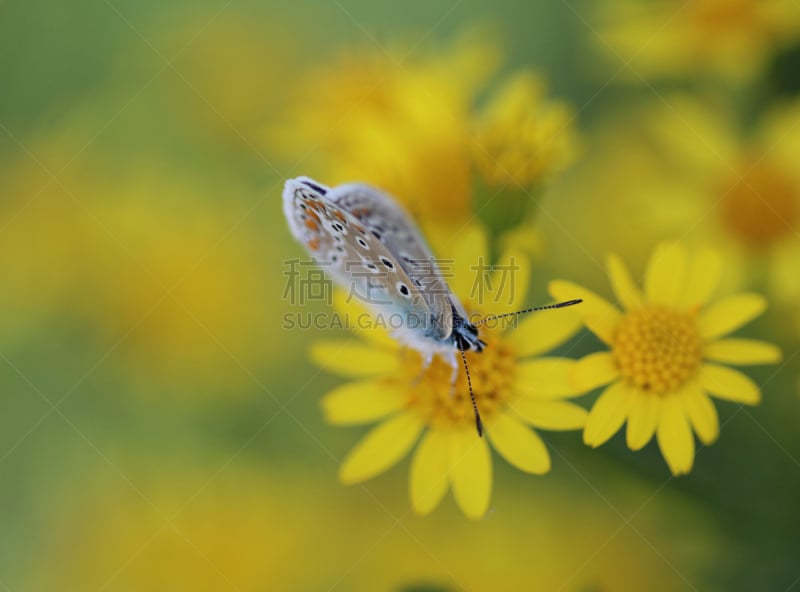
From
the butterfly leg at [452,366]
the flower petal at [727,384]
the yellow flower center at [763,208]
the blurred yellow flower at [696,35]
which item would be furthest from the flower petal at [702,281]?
the blurred yellow flower at [696,35]

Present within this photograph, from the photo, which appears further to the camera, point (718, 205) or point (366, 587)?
point (718, 205)

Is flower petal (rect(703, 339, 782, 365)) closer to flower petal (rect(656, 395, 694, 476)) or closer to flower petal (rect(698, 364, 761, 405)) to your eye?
flower petal (rect(698, 364, 761, 405))

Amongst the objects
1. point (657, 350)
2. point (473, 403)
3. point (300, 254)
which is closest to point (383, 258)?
point (473, 403)

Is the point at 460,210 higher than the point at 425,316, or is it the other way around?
the point at 460,210

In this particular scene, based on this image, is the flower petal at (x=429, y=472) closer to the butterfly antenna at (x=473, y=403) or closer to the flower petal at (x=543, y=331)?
the butterfly antenna at (x=473, y=403)

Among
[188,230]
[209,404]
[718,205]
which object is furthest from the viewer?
[188,230]

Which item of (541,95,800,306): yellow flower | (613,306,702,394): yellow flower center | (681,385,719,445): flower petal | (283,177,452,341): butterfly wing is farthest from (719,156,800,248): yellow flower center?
(283,177,452,341): butterfly wing

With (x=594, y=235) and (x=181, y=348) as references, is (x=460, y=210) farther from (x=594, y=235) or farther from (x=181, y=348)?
(x=181, y=348)

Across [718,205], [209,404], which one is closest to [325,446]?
[209,404]
